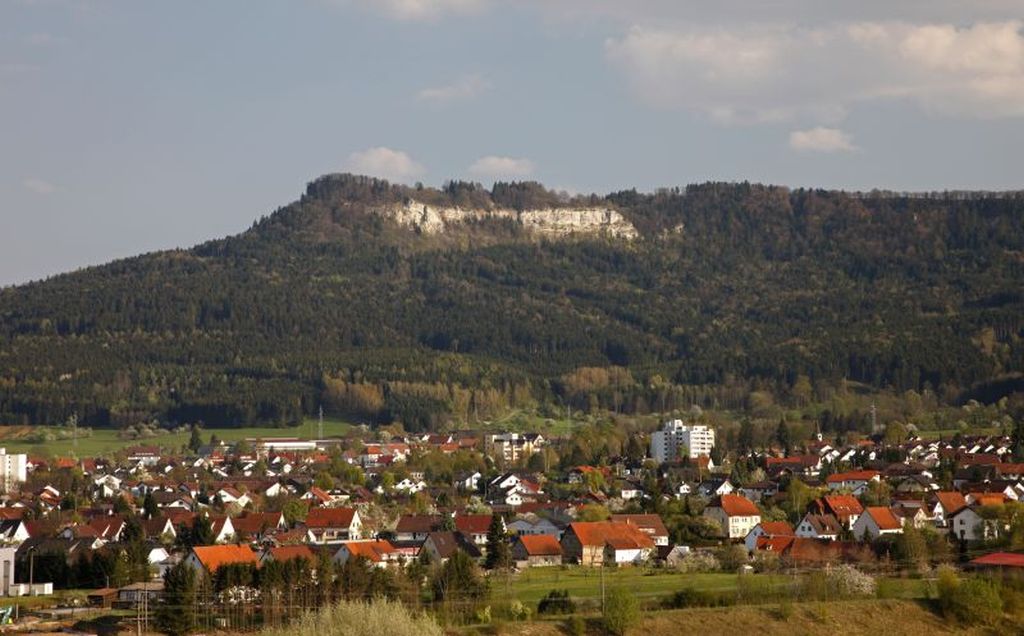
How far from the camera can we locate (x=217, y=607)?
47.3 meters

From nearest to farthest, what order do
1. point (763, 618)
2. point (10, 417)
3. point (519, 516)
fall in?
point (763, 618) → point (519, 516) → point (10, 417)

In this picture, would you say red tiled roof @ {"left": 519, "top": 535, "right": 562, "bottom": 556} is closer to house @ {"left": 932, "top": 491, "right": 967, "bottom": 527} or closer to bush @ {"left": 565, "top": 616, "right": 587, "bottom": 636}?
house @ {"left": 932, "top": 491, "right": 967, "bottom": 527}

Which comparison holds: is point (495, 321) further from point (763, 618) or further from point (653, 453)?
point (763, 618)

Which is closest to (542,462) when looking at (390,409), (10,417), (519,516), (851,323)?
(519,516)

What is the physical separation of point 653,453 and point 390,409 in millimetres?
35993

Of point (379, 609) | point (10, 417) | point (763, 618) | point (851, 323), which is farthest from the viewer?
point (851, 323)

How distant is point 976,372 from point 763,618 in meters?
98.7

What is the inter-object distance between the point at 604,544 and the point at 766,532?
640 centimetres

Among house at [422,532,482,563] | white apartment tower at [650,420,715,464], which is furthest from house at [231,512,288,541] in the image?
white apartment tower at [650,420,715,464]

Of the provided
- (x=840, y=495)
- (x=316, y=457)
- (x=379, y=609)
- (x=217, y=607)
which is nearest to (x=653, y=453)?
(x=316, y=457)

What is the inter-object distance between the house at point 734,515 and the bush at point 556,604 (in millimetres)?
20279

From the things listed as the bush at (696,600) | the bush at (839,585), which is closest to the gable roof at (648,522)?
the bush at (839,585)

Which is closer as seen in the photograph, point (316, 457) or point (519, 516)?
point (519, 516)

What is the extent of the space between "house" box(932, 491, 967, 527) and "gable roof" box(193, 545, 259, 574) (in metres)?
27.4
